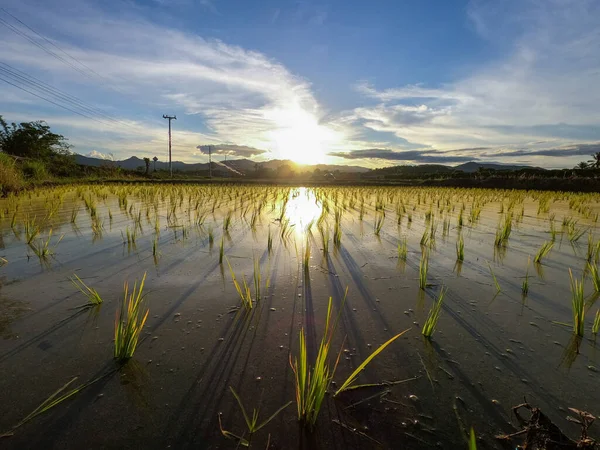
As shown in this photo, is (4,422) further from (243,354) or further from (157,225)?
(157,225)

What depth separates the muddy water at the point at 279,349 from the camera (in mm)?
863

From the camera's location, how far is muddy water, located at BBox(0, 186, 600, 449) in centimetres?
86

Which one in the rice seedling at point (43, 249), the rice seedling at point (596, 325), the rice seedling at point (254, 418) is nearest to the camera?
the rice seedling at point (254, 418)

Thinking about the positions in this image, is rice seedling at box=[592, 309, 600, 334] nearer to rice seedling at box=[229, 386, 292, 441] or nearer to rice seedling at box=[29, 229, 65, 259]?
rice seedling at box=[229, 386, 292, 441]

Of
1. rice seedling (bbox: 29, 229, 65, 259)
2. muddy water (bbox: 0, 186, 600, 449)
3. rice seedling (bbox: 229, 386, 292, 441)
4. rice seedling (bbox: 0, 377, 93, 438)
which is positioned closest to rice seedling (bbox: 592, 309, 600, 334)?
muddy water (bbox: 0, 186, 600, 449)

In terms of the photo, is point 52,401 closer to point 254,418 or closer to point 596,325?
point 254,418

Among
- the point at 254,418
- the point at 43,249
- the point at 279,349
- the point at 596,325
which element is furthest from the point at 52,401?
the point at 596,325

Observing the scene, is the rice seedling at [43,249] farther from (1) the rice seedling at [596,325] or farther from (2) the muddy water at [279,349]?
(1) the rice seedling at [596,325]

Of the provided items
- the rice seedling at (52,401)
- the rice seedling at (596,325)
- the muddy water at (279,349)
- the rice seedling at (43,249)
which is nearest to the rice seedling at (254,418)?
the muddy water at (279,349)

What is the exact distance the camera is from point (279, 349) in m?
1.25

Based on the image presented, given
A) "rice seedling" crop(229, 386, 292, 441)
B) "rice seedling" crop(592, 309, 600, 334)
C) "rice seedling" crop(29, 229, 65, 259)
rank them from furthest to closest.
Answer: "rice seedling" crop(29, 229, 65, 259)
"rice seedling" crop(592, 309, 600, 334)
"rice seedling" crop(229, 386, 292, 441)

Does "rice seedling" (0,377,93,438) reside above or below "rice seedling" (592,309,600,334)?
below

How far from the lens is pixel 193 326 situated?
1.42 meters

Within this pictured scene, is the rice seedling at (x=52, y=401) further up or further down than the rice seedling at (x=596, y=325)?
further down
